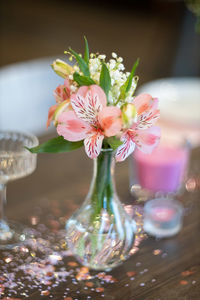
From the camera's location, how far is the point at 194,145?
1502 millimetres

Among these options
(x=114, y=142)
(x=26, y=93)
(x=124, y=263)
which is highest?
(x=114, y=142)

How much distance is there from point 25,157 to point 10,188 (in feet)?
0.85

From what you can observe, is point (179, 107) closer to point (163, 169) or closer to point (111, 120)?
point (163, 169)

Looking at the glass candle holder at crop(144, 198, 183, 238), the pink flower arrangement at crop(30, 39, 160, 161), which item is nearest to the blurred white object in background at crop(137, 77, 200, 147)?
the glass candle holder at crop(144, 198, 183, 238)

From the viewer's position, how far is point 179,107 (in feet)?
5.81

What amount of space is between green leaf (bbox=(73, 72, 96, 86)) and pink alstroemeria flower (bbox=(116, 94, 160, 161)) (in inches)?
2.8

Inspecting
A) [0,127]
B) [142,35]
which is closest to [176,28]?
[142,35]

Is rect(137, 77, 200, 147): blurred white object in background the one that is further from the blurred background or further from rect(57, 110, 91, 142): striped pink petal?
rect(57, 110, 91, 142): striped pink petal

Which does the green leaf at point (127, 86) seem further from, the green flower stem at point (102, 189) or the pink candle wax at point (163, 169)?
the pink candle wax at point (163, 169)

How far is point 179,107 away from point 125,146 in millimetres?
1041

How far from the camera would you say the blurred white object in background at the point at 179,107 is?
1.68 metres

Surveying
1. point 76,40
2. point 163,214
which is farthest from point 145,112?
point 76,40

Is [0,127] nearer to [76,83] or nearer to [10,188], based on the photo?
[10,188]

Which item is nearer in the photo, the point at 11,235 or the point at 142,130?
the point at 142,130
